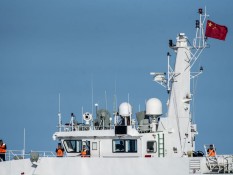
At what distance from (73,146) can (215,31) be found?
12606 millimetres

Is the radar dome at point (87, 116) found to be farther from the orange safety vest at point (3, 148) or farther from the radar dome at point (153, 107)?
the orange safety vest at point (3, 148)

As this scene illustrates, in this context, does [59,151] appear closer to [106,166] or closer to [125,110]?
[106,166]

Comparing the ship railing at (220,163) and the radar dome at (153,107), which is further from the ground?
the radar dome at (153,107)

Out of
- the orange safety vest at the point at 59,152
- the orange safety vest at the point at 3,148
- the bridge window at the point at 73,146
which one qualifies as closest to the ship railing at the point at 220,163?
the bridge window at the point at 73,146

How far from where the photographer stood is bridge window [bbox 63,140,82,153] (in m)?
71.8

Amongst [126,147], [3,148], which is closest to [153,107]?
[126,147]

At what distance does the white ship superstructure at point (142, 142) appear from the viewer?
67.8m

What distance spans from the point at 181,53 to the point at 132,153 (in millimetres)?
8067

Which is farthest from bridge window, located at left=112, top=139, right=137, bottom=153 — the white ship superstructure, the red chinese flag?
the red chinese flag

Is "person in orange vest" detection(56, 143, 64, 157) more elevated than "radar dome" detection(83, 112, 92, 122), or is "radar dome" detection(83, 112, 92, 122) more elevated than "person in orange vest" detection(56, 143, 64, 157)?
"radar dome" detection(83, 112, 92, 122)

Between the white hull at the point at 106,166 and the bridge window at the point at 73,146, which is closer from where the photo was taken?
the white hull at the point at 106,166

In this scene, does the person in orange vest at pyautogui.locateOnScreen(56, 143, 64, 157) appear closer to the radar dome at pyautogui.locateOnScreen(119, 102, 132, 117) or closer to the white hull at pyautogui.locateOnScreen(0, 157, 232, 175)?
the white hull at pyautogui.locateOnScreen(0, 157, 232, 175)

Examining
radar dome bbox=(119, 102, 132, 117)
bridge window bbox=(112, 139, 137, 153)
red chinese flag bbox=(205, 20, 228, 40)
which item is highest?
red chinese flag bbox=(205, 20, 228, 40)

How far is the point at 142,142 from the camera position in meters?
70.1
